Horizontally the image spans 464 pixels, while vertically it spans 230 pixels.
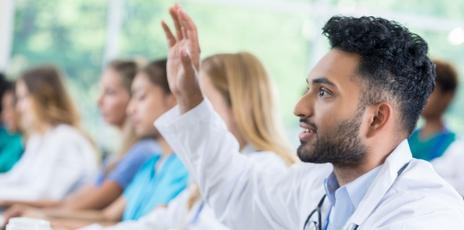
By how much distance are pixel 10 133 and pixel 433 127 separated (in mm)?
2466

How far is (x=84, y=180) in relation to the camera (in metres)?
3.68

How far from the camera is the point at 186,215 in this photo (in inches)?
89.7

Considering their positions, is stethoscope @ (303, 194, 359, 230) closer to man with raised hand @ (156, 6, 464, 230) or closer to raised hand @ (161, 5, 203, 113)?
man with raised hand @ (156, 6, 464, 230)


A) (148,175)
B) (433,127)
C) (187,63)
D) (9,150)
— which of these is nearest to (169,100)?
(148,175)

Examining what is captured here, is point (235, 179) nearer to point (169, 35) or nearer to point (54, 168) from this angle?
point (169, 35)

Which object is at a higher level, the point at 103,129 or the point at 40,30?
the point at 40,30

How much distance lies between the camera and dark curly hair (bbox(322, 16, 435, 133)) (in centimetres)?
146

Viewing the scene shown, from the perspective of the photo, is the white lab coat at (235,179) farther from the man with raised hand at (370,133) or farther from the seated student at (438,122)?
the seated student at (438,122)

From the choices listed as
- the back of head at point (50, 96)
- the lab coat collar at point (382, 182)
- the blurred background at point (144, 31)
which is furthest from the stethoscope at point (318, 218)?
the blurred background at point (144, 31)

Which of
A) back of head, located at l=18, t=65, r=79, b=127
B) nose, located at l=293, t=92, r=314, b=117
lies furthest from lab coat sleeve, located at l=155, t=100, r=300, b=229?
back of head, located at l=18, t=65, r=79, b=127

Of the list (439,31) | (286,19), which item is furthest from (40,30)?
(439,31)

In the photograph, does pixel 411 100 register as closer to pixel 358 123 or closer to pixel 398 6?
pixel 358 123

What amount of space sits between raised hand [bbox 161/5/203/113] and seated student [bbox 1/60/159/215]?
1228mm

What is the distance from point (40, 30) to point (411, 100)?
4912 mm
